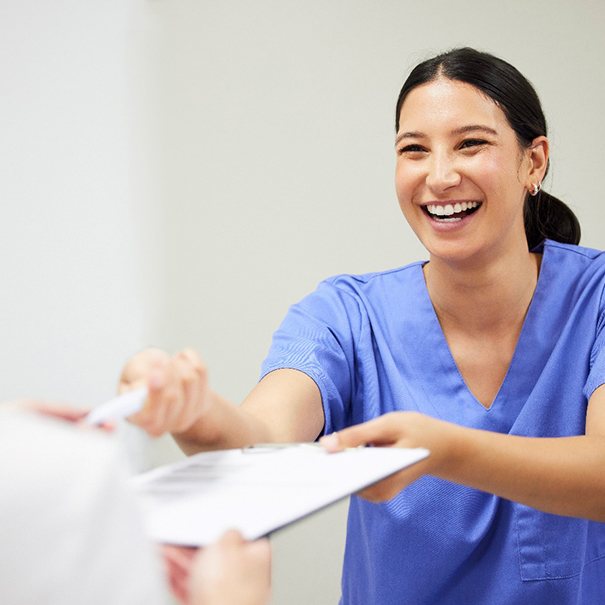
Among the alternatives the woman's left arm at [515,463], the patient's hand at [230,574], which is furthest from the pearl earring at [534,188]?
the patient's hand at [230,574]

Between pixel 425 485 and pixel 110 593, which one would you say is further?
pixel 425 485

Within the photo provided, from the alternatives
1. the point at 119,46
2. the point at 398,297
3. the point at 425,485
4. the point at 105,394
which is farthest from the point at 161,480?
the point at 119,46

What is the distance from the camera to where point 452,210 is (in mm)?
1149

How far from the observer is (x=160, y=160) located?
72.6 inches

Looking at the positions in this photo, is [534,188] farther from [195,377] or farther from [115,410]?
[115,410]

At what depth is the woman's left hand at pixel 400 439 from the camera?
0.75m

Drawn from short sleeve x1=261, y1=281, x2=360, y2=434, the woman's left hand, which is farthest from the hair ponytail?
the woman's left hand

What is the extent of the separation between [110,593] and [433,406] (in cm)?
78

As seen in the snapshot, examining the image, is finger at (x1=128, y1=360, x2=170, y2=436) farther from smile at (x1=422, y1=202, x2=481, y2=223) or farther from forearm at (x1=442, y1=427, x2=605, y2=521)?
smile at (x1=422, y1=202, x2=481, y2=223)

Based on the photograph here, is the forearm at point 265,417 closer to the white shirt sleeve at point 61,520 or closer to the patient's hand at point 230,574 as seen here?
the patient's hand at point 230,574

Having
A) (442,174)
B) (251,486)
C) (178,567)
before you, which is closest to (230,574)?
(178,567)

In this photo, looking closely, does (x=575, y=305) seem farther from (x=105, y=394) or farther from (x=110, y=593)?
(x=105, y=394)

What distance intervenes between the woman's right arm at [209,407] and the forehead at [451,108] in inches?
14.2

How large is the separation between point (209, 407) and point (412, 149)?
1.67 feet
